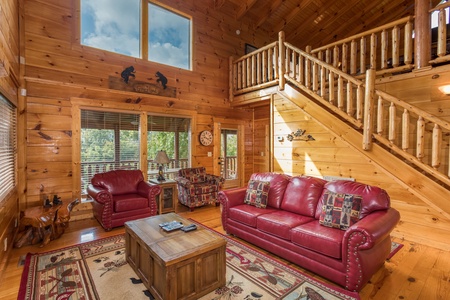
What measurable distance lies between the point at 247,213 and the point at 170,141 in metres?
3.14

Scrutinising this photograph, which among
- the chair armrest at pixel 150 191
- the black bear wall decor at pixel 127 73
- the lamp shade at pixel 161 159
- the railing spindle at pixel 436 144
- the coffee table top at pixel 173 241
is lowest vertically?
the coffee table top at pixel 173 241

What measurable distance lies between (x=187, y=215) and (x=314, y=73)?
371 centimetres

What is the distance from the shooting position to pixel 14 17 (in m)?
3.33

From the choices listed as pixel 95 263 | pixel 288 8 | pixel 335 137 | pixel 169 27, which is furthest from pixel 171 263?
pixel 288 8

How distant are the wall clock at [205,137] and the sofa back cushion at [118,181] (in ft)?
6.50

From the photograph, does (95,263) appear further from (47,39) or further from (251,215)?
(47,39)

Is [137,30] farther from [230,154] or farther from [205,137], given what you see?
[230,154]

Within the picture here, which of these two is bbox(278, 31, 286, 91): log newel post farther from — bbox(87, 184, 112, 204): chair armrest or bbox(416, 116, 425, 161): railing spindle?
bbox(87, 184, 112, 204): chair armrest

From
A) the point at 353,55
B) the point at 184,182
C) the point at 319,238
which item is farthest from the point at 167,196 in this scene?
the point at 353,55

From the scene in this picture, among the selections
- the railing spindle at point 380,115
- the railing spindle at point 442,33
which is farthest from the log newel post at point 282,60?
the railing spindle at point 442,33

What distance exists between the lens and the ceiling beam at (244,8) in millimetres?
6082

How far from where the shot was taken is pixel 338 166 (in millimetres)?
4066

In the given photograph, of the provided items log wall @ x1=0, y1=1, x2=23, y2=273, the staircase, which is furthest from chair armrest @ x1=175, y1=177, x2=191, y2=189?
the staircase

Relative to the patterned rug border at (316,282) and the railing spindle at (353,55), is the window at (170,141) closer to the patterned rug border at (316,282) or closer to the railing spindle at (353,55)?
the patterned rug border at (316,282)
